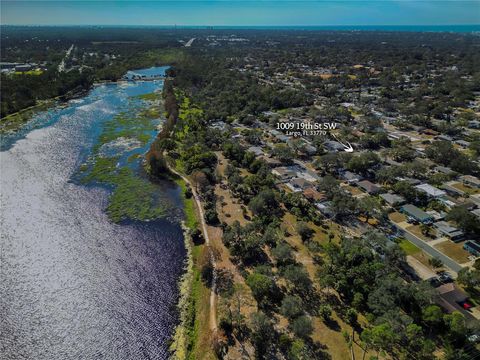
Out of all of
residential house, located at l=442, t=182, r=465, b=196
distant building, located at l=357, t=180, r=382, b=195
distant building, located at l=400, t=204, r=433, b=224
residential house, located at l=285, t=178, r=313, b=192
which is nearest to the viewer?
distant building, located at l=400, t=204, r=433, b=224

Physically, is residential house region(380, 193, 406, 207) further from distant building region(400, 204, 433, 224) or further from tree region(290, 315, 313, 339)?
tree region(290, 315, 313, 339)

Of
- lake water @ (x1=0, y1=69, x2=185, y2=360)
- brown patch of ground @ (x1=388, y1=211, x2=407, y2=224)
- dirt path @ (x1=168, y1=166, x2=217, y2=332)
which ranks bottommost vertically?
lake water @ (x1=0, y1=69, x2=185, y2=360)

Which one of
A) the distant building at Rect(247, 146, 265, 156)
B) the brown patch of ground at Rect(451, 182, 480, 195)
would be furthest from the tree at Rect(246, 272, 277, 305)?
the brown patch of ground at Rect(451, 182, 480, 195)

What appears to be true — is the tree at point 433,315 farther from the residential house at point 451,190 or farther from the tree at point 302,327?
the residential house at point 451,190

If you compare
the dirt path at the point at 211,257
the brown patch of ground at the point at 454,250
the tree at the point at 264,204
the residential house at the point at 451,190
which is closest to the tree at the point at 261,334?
the dirt path at the point at 211,257

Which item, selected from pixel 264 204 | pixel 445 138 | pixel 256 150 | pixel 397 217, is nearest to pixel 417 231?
pixel 397 217

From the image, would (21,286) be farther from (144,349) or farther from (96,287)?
(144,349)
